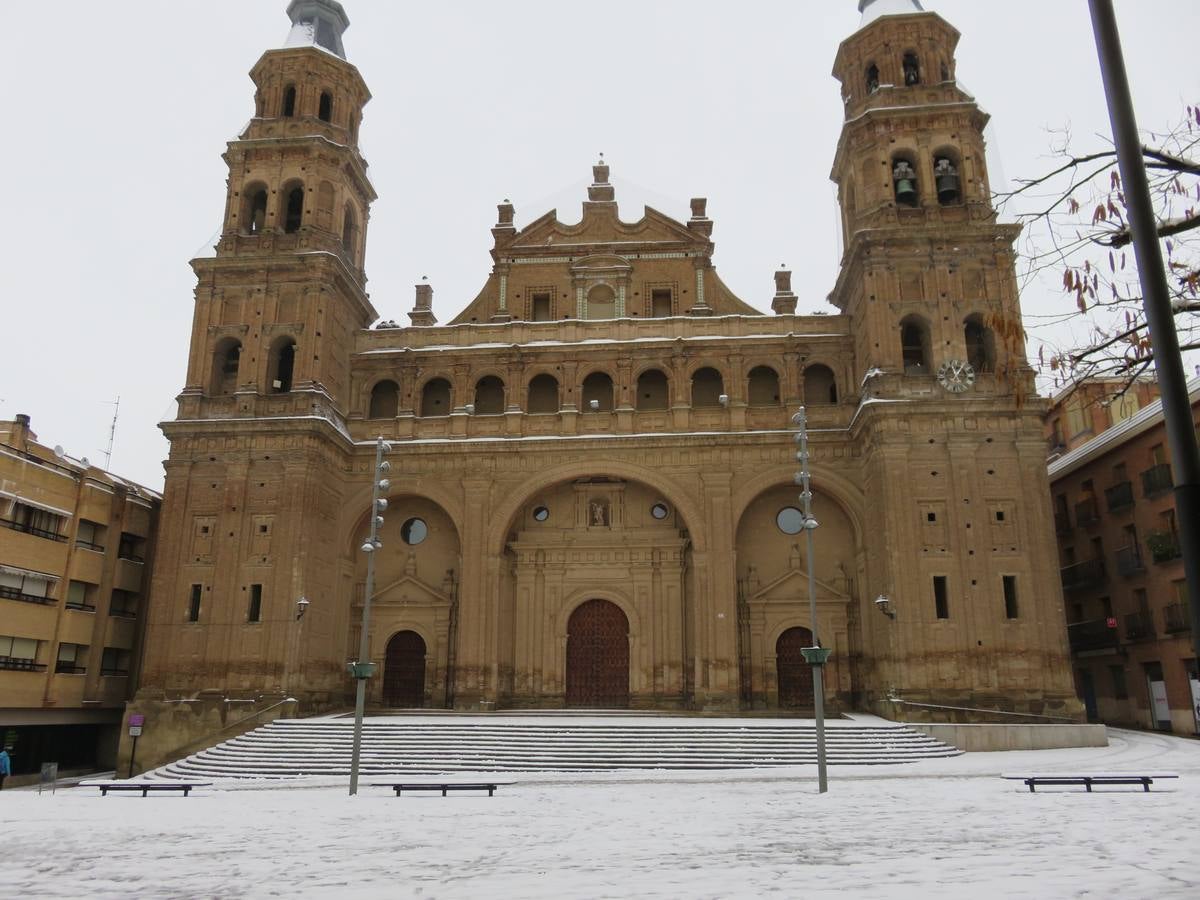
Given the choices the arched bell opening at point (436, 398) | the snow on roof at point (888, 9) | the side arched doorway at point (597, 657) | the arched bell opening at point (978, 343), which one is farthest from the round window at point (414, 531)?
the snow on roof at point (888, 9)

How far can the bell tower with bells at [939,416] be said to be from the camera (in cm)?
2811

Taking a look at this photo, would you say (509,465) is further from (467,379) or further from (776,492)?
(776,492)

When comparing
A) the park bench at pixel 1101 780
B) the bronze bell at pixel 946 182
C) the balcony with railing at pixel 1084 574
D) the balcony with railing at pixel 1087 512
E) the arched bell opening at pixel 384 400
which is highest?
the bronze bell at pixel 946 182

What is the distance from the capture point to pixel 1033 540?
2878 centimetres

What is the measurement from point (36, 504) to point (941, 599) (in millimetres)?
29488

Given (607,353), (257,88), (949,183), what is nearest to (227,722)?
(607,353)

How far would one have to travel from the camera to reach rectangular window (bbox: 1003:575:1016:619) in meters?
28.5

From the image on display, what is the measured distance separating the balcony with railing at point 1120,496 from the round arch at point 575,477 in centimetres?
1513

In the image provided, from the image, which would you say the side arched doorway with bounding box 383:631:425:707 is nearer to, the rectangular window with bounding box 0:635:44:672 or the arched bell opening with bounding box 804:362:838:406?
the rectangular window with bounding box 0:635:44:672

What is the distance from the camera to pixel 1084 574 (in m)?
35.9

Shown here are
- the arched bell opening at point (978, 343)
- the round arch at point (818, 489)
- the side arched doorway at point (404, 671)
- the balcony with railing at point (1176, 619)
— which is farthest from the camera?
the side arched doorway at point (404, 671)

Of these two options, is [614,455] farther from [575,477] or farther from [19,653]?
[19,653]

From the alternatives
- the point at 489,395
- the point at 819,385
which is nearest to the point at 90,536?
the point at 489,395

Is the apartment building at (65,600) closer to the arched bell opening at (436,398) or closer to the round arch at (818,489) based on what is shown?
the arched bell opening at (436,398)
